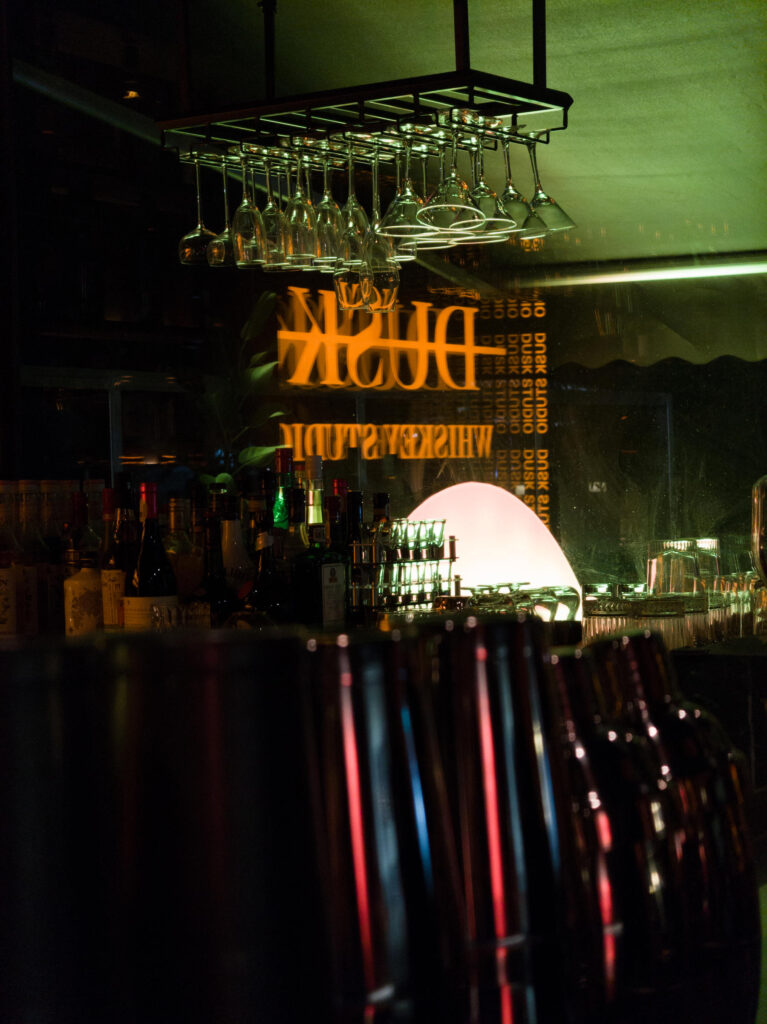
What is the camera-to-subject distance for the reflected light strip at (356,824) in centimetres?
64

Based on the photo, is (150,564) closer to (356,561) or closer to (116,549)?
(116,549)

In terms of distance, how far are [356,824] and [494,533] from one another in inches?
170

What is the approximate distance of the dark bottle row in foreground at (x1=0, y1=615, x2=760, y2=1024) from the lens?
2.15ft

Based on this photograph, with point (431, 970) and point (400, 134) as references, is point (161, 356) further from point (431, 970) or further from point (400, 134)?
point (431, 970)

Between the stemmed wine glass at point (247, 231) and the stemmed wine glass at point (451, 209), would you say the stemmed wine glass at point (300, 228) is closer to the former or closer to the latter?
the stemmed wine glass at point (247, 231)

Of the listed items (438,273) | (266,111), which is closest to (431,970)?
(266,111)

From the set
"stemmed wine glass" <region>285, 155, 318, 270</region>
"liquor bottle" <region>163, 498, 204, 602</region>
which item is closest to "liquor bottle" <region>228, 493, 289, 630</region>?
"liquor bottle" <region>163, 498, 204, 602</region>

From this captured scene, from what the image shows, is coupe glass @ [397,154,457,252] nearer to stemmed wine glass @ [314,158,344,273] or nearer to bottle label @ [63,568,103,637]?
stemmed wine glass @ [314,158,344,273]

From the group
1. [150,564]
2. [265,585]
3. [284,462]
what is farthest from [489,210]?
[150,564]

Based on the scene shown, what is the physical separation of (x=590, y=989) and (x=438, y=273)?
4437mm

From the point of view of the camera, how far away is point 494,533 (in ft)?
16.2

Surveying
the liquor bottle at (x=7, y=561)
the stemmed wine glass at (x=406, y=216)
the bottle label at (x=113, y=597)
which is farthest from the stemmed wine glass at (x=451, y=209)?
the liquor bottle at (x=7, y=561)

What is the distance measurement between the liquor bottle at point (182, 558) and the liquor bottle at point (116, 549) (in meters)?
0.10

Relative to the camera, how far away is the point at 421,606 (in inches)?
133
